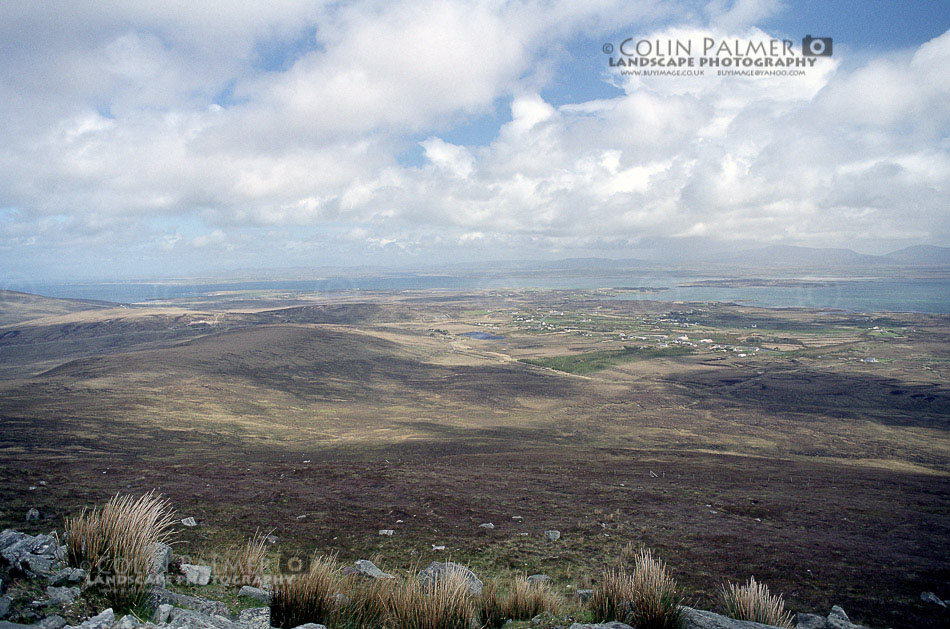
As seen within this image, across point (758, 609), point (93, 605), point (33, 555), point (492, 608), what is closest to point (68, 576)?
point (93, 605)

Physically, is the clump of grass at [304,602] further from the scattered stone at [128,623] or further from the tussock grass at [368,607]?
the scattered stone at [128,623]

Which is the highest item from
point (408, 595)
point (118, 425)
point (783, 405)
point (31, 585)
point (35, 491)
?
point (31, 585)

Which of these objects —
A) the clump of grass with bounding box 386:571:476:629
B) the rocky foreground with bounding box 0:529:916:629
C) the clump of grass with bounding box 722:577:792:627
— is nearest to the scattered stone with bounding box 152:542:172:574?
the rocky foreground with bounding box 0:529:916:629

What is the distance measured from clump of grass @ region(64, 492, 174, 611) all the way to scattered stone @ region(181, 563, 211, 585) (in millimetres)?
561

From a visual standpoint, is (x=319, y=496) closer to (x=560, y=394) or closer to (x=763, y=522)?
(x=763, y=522)

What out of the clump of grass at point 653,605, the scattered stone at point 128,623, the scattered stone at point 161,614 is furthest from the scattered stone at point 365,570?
the clump of grass at point 653,605

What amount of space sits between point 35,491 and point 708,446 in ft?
92.3

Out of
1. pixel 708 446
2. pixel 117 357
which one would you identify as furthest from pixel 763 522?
pixel 117 357

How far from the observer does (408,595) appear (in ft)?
16.5

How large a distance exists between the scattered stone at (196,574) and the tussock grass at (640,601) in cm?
476

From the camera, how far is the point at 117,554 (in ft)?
16.5

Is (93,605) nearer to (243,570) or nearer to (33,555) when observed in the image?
(33,555)

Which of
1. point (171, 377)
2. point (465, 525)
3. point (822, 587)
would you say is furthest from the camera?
point (171, 377)

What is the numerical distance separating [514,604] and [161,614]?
365 centimetres
